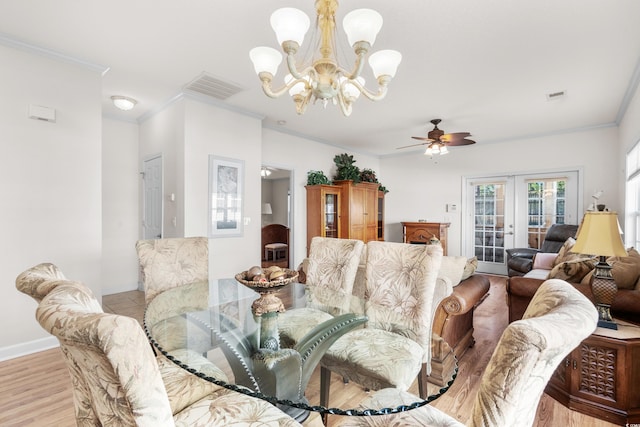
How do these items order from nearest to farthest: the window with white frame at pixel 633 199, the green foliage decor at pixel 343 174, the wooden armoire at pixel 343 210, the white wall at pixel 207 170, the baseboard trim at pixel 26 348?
the baseboard trim at pixel 26 348
the window with white frame at pixel 633 199
the white wall at pixel 207 170
the wooden armoire at pixel 343 210
the green foliage decor at pixel 343 174

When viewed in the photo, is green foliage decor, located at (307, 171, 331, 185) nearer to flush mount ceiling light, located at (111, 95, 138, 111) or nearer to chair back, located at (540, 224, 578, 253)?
flush mount ceiling light, located at (111, 95, 138, 111)

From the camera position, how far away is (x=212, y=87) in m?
3.44

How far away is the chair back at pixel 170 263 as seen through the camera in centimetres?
209

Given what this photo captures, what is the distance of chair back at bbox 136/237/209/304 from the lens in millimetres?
2088

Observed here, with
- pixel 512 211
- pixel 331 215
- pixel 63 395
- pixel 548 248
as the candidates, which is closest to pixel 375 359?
pixel 63 395

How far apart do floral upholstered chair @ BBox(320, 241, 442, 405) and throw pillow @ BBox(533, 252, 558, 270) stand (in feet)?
11.5

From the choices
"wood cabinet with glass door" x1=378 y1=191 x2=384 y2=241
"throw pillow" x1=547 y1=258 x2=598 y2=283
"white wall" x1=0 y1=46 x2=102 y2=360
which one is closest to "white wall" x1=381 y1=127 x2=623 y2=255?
"wood cabinet with glass door" x1=378 y1=191 x2=384 y2=241

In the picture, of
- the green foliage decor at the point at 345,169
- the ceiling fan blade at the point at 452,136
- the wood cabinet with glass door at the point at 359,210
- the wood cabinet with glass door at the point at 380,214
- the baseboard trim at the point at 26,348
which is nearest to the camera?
the baseboard trim at the point at 26,348

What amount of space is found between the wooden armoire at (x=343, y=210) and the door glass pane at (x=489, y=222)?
205 cm

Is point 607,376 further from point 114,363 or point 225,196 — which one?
point 225,196

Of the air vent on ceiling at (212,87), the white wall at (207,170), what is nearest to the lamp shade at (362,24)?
the air vent on ceiling at (212,87)

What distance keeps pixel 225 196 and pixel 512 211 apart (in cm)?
525

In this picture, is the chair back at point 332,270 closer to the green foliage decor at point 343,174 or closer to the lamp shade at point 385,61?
the lamp shade at point 385,61

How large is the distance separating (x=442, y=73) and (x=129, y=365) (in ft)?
11.3
